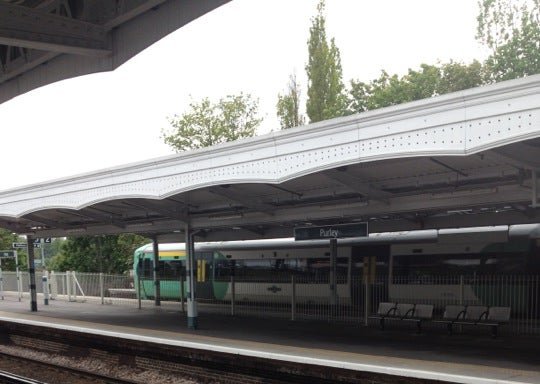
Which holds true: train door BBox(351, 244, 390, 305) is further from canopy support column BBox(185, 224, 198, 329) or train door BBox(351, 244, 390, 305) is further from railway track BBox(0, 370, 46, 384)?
railway track BBox(0, 370, 46, 384)

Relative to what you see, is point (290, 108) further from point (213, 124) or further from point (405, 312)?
point (405, 312)

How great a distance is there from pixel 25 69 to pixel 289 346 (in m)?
7.31

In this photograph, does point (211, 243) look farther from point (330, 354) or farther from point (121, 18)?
point (121, 18)

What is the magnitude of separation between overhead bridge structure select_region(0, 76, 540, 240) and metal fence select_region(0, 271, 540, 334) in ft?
5.64

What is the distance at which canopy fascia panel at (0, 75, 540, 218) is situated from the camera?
7.07m

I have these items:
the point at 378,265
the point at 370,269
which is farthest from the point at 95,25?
the point at 378,265

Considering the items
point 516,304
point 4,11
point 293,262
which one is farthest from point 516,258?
point 4,11

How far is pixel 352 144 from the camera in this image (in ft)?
29.1

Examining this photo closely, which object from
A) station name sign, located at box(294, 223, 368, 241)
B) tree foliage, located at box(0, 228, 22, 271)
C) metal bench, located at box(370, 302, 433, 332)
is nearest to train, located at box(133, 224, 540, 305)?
metal bench, located at box(370, 302, 433, 332)

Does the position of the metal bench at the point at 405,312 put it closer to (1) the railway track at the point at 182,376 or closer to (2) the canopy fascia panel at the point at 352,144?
(1) the railway track at the point at 182,376

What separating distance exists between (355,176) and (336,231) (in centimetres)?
266

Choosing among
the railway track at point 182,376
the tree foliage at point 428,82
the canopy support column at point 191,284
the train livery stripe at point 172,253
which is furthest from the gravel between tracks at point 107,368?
the tree foliage at point 428,82

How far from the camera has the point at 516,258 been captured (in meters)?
16.4

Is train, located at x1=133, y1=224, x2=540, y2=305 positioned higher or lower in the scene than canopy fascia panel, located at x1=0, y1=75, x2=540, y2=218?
lower
